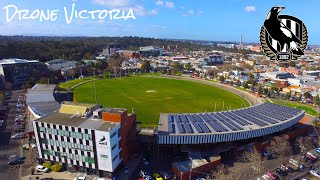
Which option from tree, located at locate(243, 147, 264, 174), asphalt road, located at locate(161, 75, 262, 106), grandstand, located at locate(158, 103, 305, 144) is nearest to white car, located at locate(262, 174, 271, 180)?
tree, located at locate(243, 147, 264, 174)

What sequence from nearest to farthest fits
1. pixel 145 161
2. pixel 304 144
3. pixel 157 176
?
pixel 157 176
pixel 145 161
pixel 304 144

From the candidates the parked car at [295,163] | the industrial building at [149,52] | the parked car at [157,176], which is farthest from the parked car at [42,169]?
the industrial building at [149,52]

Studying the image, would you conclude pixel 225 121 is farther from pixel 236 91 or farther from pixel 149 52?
pixel 149 52

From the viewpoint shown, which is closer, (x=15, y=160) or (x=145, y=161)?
(x=15, y=160)

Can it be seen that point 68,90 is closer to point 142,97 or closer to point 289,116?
point 142,97

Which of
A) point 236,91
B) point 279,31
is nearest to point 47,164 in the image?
point 279,31
